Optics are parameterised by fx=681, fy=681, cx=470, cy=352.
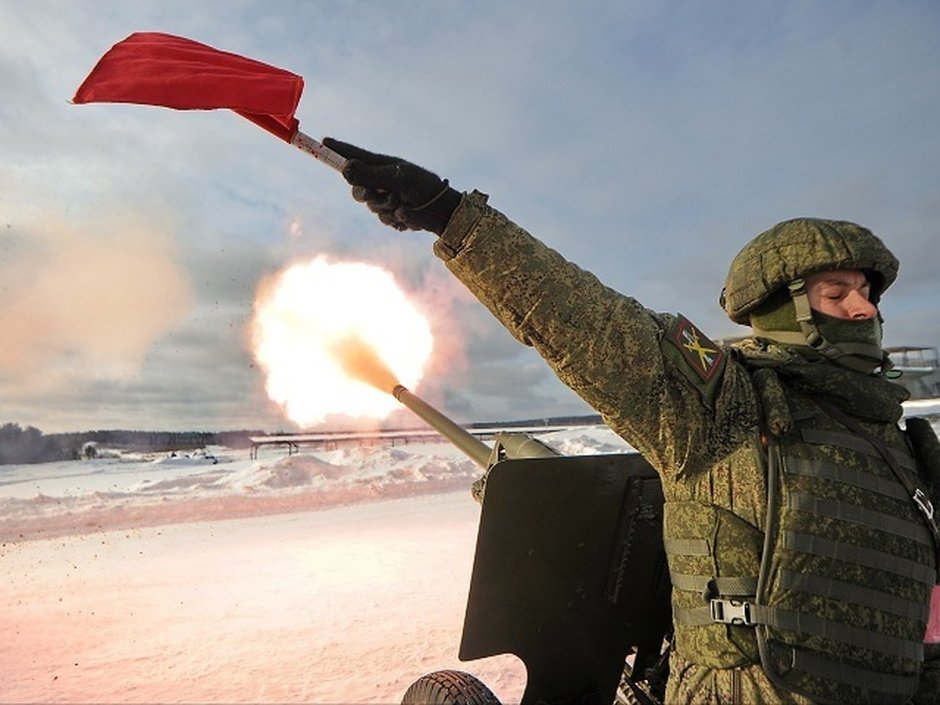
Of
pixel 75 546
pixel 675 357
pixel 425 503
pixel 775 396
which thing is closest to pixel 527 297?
Result: pixel 675 357

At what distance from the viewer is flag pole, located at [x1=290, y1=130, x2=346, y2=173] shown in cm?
202

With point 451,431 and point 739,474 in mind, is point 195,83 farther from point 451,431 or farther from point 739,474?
point 451,431

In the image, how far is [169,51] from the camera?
7.60ft

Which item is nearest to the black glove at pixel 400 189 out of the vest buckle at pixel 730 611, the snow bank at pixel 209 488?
the vest buckle at pixel 730 611

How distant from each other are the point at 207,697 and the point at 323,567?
3572mm

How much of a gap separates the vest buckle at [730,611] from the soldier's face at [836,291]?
3.42ft

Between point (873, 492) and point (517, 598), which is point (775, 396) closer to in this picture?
point (873, 492)

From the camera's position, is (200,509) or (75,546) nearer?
(75,546)

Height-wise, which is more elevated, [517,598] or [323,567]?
[517,598]

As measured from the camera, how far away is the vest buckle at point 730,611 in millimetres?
1955

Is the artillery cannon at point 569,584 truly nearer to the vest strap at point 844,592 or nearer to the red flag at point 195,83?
the vest strap at point 844,592

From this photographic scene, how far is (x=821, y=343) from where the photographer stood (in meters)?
2.27

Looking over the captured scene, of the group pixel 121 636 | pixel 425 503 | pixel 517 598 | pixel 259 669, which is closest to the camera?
pixel 517 598

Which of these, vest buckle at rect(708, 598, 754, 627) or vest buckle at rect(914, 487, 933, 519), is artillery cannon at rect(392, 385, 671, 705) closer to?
vest buckle at rect(708, 598, 754, 627)
